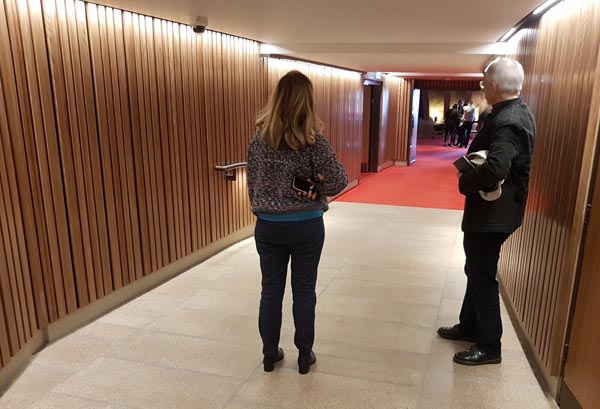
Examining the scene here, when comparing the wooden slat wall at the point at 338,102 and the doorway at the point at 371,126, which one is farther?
the doorway at the point at 371,126

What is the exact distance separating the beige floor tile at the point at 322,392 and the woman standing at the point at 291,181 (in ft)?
1.72

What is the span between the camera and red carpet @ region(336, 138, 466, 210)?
329 inches

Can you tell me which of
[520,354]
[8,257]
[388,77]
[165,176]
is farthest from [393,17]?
[388,77]

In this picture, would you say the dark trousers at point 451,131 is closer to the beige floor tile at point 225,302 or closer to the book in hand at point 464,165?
the beige floor tile at point 225,302

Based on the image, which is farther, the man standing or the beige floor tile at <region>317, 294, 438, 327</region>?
the beige floor tile at <region>317, 294, 438, 327</region>

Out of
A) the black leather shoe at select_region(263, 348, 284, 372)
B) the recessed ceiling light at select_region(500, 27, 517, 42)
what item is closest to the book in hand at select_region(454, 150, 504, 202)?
the black leather shoe at select_region(263, 348, 284, 372)

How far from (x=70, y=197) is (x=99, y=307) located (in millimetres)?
941

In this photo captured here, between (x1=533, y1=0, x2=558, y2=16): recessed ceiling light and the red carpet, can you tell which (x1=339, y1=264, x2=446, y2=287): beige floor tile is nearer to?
(x1=533, y1=0, x2=558, y2=16): recessed ceiling light

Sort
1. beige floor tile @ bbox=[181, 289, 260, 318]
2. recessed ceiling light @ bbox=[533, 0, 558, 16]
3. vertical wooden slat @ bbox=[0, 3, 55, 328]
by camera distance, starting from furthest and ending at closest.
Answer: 1. beige floor tile @ bbox=[181, 289, 260, 318]
2. recessed ceiling light @ bbox=[533, 0, 558, 16]
3. vertical wooden slat @ bbox=[0, 3, 55, 328]

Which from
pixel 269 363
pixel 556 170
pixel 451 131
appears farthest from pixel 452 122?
pixel 269 363

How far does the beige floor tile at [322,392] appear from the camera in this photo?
258 centimetres

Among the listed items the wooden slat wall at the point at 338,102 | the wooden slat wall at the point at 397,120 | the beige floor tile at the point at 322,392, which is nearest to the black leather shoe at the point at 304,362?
the beige floor tile at the point at 322,392

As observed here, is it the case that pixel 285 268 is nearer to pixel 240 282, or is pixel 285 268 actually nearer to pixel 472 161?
pixel 472 161

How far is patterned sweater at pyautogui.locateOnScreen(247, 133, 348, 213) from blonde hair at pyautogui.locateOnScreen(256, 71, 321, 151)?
54mm
